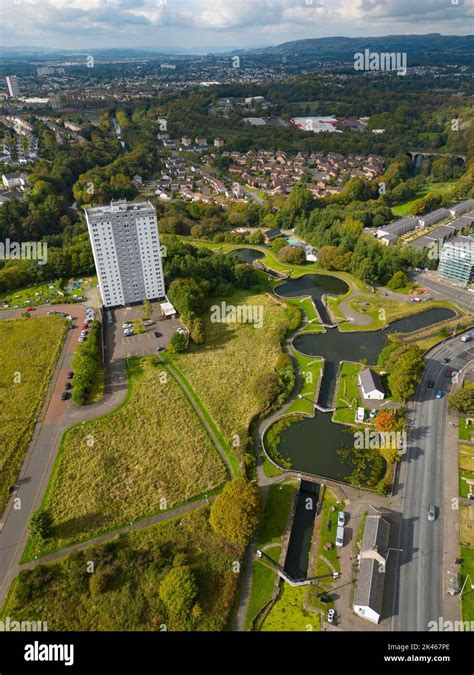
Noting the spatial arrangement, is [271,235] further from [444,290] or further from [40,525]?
[40,525]

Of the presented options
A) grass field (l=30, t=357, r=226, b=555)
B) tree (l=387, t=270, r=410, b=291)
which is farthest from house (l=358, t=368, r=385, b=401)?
tree (l=387, t=270, r=410, b=291)

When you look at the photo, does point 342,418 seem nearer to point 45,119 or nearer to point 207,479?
point 207,479

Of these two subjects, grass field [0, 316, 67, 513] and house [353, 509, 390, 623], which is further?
grass field [0, 316, 67, 513]

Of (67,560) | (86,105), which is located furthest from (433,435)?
(86,105)

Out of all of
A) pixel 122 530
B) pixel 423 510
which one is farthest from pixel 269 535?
pixel 423 510
